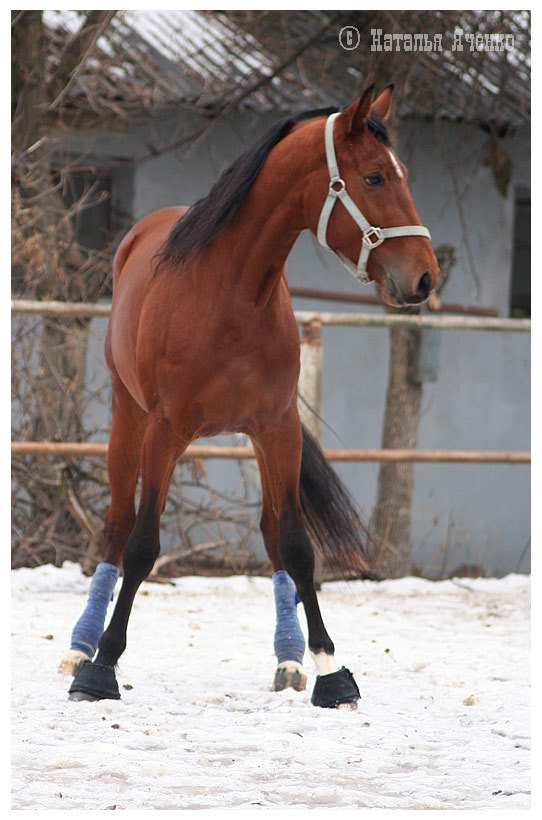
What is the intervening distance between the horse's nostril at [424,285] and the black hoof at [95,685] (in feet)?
4.53

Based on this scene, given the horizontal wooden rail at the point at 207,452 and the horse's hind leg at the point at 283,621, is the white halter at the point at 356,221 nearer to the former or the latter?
the horse's hind leg at the point at 283,621

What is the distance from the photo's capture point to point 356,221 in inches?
89.1

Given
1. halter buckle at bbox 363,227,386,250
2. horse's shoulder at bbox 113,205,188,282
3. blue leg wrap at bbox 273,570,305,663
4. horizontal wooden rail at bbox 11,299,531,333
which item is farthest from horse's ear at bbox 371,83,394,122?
horizontal wooden rail at bbox 11,299,531,333

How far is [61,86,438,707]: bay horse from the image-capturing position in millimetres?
2273

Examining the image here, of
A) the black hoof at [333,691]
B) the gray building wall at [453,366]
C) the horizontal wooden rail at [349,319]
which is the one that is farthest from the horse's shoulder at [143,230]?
the gray building wall at [453,366]

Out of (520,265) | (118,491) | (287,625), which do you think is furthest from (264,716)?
(520,265)

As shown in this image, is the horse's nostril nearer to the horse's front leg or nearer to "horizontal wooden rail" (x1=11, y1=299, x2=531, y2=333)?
the horse's front leg

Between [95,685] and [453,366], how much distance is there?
212 inches

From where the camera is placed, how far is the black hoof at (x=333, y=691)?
8.34ft

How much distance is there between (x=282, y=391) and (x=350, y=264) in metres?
0.43

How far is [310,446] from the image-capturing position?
10.7 ft

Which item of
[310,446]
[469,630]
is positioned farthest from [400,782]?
[469,630]

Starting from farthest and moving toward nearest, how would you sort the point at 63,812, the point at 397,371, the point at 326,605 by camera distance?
the point at 397,371
the point at 326,605
the point at 63,812

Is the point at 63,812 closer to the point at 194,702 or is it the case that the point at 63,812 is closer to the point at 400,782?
the point at 400,782
